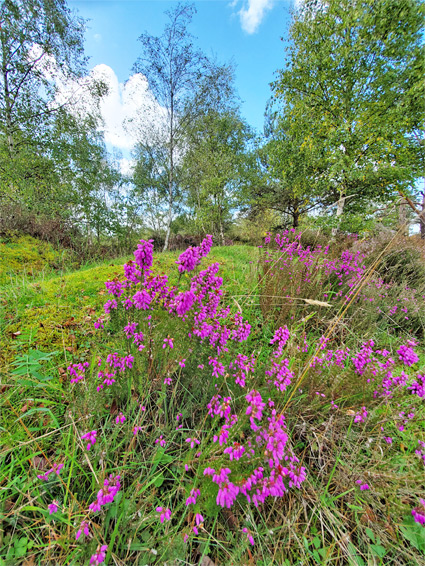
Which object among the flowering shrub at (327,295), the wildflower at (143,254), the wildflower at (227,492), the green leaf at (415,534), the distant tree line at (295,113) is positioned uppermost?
the distant tree line at (295,113)

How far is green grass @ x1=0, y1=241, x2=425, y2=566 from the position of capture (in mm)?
990

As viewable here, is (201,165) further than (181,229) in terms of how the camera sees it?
No

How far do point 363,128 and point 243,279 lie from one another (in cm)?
850

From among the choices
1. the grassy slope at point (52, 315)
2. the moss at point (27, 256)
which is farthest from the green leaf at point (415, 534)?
the moss at point (27, 256)

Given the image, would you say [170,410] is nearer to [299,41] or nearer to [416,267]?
[416,267]

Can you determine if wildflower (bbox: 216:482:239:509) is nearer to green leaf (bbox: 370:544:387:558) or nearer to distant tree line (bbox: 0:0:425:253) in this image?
green leaf (bbox: 370:544:387:558)

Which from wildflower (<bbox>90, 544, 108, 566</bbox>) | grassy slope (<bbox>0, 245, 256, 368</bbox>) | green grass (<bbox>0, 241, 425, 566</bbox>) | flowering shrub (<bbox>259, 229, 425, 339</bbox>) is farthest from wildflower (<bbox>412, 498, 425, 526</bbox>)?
grassy slope (<bbox>0, 245, 256, 368</bbox>)

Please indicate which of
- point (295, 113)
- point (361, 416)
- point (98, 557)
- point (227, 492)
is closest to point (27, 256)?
point (98, 557)

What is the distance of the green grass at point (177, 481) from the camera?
0.99 m

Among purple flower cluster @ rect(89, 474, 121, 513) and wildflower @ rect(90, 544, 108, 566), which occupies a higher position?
purple flower cluster @ rect(89, 474, 121, 513)

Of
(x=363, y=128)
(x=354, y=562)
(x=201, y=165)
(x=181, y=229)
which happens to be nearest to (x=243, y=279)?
(x=354, y=562)

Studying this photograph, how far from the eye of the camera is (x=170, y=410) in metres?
1.58

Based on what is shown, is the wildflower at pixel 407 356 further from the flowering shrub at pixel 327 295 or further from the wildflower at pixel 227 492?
the wildflower at pixel 227 492

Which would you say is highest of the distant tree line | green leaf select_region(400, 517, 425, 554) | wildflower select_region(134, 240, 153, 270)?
the distant tree line
